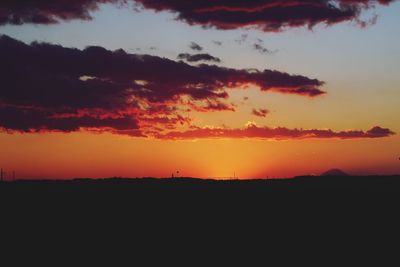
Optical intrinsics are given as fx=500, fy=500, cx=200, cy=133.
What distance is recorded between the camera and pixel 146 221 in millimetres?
47938

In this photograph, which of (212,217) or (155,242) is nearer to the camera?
(155,242)

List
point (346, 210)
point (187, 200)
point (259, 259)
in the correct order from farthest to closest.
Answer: point (187, 200) → point (346, 210) → point (259, 259)

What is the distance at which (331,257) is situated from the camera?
3478cm

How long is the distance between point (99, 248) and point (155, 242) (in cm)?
448

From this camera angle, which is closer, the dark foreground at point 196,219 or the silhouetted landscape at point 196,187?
the dark foreground at point 196,219

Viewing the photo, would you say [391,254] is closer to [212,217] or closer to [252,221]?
[252,221]

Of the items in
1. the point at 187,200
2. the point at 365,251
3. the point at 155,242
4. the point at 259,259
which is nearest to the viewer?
the point at 259,259

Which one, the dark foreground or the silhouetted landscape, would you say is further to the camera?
the silhouetted landscape

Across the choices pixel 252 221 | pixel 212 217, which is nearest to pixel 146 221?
pixel 212 217

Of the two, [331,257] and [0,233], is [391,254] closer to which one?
[331,257]

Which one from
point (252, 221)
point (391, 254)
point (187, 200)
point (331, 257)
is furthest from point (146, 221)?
point (391, 254)

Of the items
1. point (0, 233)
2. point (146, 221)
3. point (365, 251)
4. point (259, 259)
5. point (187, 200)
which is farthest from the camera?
point (187, 200)

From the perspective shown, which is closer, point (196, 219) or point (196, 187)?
point (196, 219)

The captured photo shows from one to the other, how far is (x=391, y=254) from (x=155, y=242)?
17.5 metres
